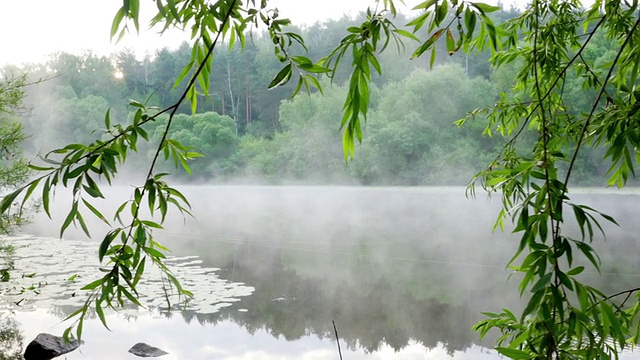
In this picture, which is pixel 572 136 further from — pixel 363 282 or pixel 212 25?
pixel 363 282

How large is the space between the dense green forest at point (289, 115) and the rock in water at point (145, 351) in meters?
14.4

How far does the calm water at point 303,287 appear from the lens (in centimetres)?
446

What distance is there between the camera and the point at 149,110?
0.64 m

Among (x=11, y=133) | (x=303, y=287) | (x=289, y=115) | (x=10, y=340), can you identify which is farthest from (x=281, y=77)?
(x=289, y=115)

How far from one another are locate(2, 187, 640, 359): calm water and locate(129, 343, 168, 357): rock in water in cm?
7

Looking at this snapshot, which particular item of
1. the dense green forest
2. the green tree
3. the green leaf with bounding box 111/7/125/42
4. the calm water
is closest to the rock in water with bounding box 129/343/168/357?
the calm water

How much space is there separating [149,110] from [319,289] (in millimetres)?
5475

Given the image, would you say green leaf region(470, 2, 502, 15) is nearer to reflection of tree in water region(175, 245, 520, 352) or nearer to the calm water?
the calm water

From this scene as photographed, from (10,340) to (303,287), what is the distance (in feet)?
9.38

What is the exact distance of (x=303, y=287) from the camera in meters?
6.06

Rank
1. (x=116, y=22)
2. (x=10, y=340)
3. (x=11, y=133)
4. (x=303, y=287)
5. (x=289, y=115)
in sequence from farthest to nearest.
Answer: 1. (x=289, y=115)
2. (x=303, y=287)
3. (x=10, y=340)
4. (x=11, y=133)
5. (x=116, y=22)

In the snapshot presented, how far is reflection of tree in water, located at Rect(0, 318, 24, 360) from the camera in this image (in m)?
3.78

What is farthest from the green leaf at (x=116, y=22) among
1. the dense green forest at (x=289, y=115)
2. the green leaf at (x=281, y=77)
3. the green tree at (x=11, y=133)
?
the dense green forest at (x=289, y=115)

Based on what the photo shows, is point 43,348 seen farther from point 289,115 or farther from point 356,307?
point 289,115
